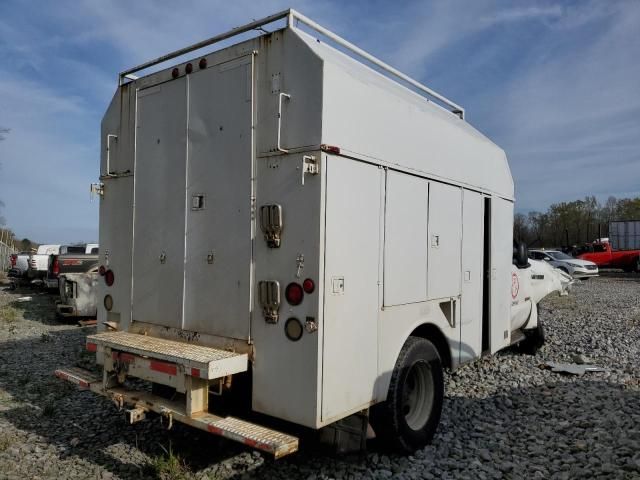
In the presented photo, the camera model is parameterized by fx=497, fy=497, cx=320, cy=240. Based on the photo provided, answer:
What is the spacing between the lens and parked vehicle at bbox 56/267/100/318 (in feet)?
37.3

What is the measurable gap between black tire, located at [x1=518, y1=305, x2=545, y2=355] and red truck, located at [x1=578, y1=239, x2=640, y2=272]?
2813 cm

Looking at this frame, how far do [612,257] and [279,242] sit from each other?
116 ft

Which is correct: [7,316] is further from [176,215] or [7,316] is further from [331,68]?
[331,68]

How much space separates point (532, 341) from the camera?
8352mm

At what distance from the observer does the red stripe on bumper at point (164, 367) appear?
11.7 ft

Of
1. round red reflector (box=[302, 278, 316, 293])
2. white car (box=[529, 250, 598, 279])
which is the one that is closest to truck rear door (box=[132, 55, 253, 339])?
round red reflector (box=[302, 278, 316, 293])

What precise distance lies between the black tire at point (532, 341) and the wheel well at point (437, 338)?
3894mm

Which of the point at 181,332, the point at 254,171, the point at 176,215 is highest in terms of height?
the point at 254,171

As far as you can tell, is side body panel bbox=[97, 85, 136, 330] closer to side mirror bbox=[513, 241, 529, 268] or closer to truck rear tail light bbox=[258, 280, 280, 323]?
truck rear tail light bbox=[258, 280, 280, 323]

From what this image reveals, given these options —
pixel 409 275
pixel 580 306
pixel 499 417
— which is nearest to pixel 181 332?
pixel 409 275

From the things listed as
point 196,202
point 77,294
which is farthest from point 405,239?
point 77,294

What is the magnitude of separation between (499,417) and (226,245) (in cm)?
366

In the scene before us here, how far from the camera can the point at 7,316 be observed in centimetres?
1205

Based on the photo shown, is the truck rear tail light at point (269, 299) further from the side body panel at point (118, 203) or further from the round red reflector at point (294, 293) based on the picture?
the side body panel at point (118, 203)
